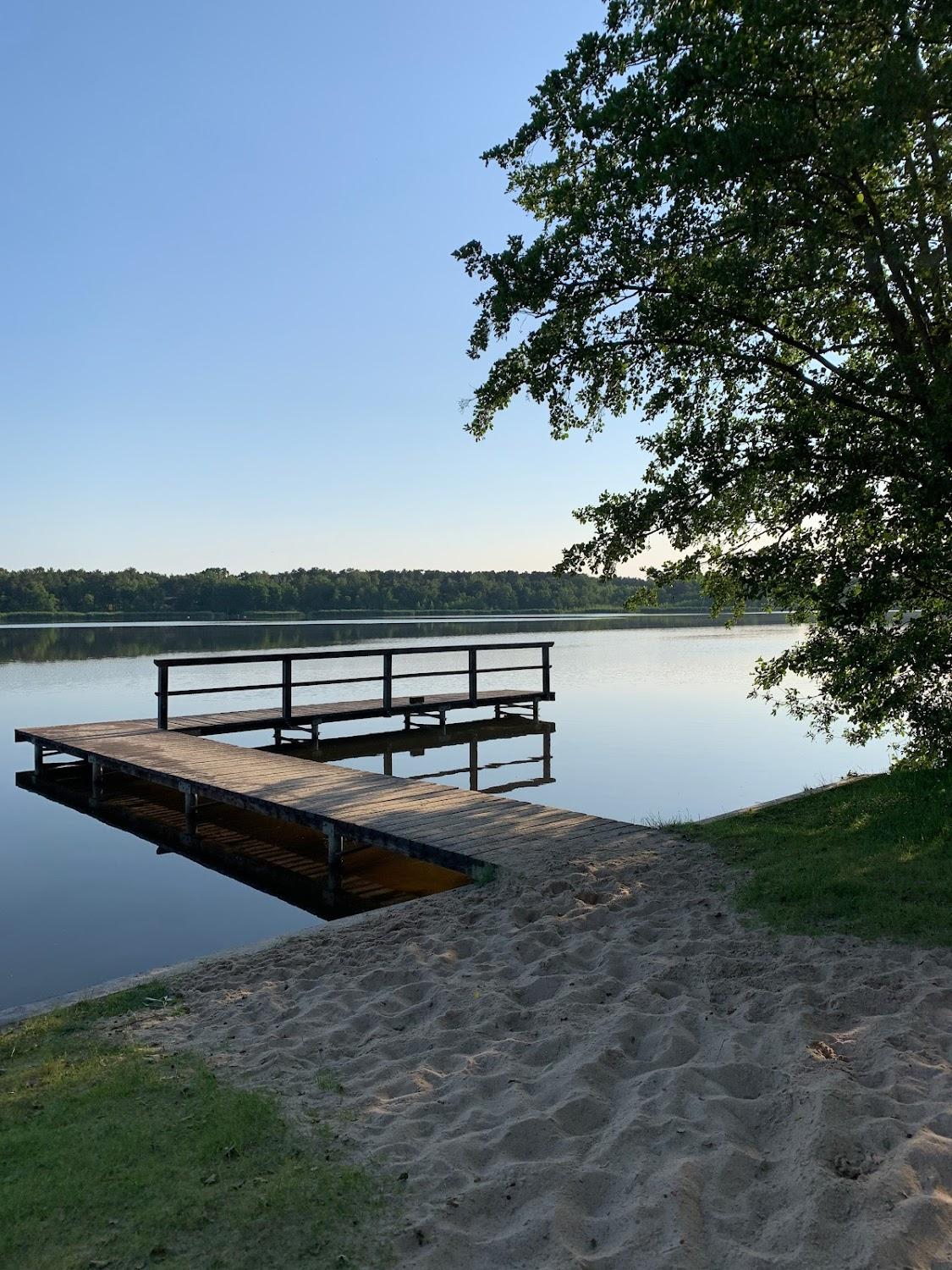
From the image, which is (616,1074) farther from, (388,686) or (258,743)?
(258,743)

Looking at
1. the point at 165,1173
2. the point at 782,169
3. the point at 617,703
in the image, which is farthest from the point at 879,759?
the point at 165,1173

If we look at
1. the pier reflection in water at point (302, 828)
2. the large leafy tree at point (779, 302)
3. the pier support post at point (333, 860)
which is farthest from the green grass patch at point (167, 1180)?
the large leafy tree at point (779, 302)

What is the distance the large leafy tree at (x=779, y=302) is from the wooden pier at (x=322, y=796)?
2.80m

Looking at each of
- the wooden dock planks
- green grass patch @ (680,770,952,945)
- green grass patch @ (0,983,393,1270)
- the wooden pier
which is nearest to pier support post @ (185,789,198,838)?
the wooden pier

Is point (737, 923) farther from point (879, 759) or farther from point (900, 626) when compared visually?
point (879, 759)

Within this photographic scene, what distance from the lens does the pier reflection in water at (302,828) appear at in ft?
28.9

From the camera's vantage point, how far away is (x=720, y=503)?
30.0 feet

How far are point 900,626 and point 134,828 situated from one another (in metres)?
10.2

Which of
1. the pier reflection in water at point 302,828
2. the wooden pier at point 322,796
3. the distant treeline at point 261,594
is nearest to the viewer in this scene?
the wooden pier at point 322,796

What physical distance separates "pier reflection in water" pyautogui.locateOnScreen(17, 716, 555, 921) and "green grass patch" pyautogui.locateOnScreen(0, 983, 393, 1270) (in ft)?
14.3

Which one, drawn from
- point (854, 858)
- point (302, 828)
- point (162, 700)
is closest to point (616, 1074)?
point (854, 858)

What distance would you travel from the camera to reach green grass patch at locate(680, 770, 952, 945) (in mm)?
5436

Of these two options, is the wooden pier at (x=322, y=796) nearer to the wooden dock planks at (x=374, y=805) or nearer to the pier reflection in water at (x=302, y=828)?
the wooden dock planks at (x=374, y=805)

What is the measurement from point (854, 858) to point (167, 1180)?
18.0 ft
